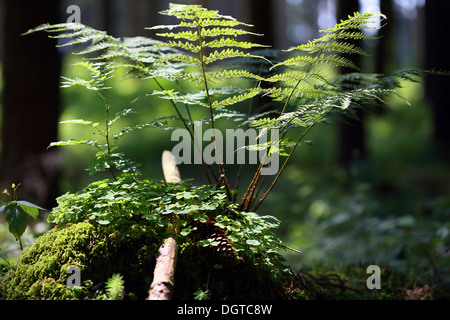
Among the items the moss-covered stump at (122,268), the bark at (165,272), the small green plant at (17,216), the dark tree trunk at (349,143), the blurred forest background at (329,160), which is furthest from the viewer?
the dark tree trunk at (349,143)

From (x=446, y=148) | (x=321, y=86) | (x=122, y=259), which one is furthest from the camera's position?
(x=446, y=148)

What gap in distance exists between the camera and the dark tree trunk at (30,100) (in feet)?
17.6

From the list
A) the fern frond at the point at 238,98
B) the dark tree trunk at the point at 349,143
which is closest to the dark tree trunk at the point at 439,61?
the dark tree trunk at the point at 349,143

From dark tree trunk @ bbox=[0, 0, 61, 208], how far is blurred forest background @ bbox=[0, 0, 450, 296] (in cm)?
1

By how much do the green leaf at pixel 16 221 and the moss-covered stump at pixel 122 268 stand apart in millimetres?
118

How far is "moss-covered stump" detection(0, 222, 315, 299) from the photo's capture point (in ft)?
6.64

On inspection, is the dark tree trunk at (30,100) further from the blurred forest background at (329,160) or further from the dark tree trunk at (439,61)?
the dark tree trunk at (439,61)

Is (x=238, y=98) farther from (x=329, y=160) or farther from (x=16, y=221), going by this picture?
(x=329, y=160)

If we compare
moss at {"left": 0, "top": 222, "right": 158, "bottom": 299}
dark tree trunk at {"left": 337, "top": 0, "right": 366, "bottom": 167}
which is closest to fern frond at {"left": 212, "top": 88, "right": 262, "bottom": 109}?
moss at {"left": 0, "top": 222, "right": 158, "bottom": 299}

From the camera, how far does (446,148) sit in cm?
838

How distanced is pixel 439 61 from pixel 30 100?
7.12m
